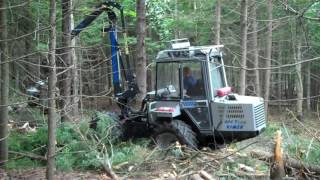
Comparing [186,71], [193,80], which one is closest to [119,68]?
[186,71]

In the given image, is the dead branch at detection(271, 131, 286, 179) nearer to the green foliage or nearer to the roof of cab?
the roof of cab

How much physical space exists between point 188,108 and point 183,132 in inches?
24.2

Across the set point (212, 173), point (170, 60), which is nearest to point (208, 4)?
point (170, 60)

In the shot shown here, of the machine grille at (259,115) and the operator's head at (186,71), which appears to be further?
the operator's head at (186,71)

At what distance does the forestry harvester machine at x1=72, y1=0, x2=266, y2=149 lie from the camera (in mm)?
10039

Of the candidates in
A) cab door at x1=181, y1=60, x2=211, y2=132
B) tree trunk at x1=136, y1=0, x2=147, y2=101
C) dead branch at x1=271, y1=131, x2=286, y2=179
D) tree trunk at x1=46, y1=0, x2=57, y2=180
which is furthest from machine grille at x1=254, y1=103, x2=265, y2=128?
tree trunk at x1=46, y1=0, x2=57, y2=180

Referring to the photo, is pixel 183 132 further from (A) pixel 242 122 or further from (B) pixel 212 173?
(B) pixel 212 173

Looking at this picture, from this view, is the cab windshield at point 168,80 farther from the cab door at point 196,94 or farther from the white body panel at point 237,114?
the white body panel at point 237,114

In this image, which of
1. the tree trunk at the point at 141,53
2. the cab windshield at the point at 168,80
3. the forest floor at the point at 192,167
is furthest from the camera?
the tree trunk at the point at 141,53

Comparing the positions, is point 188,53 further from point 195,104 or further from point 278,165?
point 278,165

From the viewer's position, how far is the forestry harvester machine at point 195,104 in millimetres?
10039

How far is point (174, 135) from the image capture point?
34.0 feet

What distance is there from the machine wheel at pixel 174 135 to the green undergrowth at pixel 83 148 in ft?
1.01

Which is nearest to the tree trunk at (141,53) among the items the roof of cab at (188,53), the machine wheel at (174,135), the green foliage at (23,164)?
the roof of cab at (188,53)
